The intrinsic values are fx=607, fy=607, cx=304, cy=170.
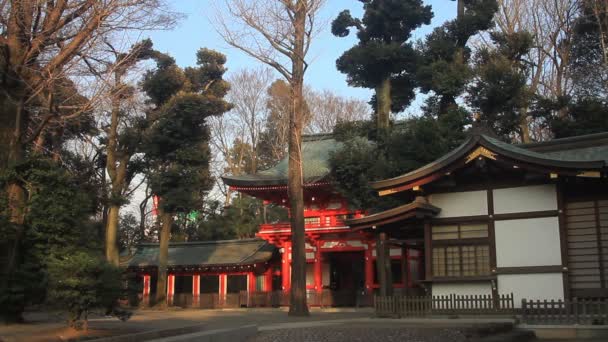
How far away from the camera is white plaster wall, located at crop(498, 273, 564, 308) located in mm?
15961

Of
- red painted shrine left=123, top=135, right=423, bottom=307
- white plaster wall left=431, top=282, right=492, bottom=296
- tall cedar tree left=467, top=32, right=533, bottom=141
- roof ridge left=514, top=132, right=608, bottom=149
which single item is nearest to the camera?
white plaster wall left=431, top=282, right=492, bottom=296

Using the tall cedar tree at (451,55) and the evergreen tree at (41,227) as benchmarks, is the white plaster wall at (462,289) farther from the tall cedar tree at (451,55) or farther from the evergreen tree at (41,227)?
the tall cedar tree at (451,55)

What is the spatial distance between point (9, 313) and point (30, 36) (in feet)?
21.7

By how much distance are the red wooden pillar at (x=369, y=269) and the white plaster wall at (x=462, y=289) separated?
10.2m

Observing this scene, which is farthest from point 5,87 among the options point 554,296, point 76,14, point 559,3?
point 559,3

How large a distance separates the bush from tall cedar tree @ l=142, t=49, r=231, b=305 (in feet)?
62.0

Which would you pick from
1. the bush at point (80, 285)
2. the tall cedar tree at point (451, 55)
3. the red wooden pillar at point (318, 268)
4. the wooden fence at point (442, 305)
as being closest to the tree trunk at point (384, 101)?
the tall cedar tree at point (451, 55)

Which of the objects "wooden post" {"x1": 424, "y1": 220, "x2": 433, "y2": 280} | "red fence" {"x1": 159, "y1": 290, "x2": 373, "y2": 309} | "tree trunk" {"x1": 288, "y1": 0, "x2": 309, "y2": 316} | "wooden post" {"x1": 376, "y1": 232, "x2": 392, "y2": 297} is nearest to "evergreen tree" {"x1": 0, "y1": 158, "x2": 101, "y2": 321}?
"tree trunk" {"x1": 288, "y1": 0, "x2": 309, "y2": 316}

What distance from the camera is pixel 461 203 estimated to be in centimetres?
1761

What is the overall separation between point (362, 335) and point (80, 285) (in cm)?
582

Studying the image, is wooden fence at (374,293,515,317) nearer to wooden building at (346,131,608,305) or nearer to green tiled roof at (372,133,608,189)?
wooden building at (346,131,608,305)

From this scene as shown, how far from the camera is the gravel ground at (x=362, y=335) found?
1244 cm

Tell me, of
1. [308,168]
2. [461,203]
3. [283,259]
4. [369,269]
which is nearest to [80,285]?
[461,203]

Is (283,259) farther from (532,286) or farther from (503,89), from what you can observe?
(532,286)
